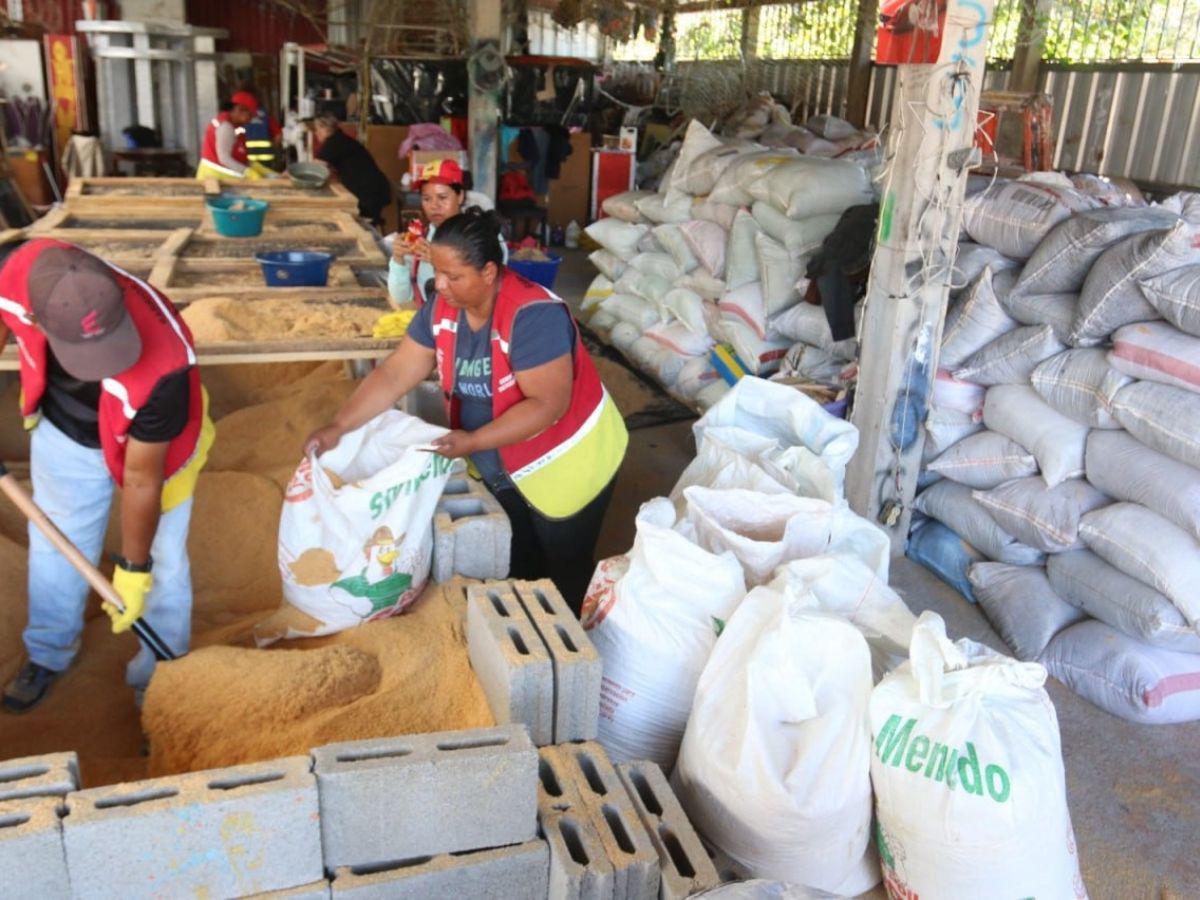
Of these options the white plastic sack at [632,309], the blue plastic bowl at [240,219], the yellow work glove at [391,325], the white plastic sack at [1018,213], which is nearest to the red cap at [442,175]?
the blue plastic bowl at [240,219]

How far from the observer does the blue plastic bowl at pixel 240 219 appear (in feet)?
14.8

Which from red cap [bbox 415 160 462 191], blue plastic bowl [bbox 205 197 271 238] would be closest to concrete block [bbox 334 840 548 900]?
red cap [bbox 415 160 462 191]

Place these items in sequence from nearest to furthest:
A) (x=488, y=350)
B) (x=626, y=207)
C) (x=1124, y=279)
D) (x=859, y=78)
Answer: (x=488, y=350) < (x=1124, y=279) < (x=626, y=207) < (x=859, y=78)

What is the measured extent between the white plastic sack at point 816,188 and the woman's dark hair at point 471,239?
261 centimetres

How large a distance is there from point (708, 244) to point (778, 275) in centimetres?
85

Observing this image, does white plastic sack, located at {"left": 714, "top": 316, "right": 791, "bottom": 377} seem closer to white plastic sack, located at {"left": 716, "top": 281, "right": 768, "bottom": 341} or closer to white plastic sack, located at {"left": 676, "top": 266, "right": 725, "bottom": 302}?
white plastic sack, located at {"left": 716, "top": 281, "right": 768, "bottom": 341}

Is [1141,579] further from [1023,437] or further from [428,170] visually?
[428,170]

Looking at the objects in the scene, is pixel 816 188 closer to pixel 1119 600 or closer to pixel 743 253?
pixel 743 253

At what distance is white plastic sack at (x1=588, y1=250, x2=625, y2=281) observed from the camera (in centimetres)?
699

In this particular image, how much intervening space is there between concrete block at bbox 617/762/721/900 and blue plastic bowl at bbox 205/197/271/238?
3.51 metres

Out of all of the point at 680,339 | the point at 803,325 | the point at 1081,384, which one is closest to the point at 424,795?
the point at 1081,384

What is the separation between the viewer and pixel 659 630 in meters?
2.23

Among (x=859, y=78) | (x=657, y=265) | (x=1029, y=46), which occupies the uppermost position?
(x=1029, y=46)

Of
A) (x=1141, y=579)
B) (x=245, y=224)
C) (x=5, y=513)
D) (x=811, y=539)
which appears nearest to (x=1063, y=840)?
(x=811, y=539)
